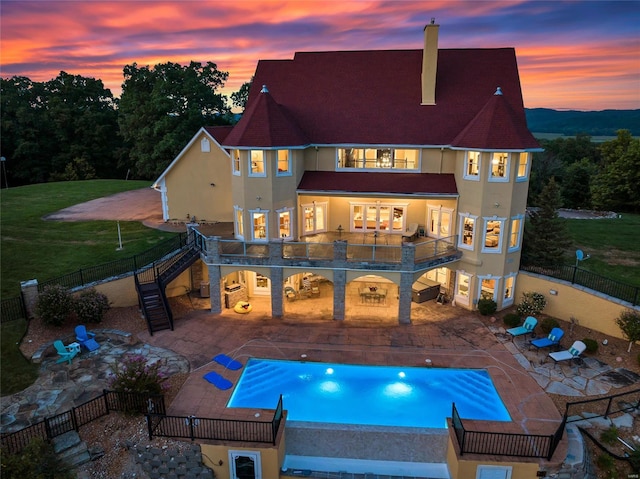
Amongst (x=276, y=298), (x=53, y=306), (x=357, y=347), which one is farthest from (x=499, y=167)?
(x=53, y=306)

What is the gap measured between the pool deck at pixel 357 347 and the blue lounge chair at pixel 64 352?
3.05 metres

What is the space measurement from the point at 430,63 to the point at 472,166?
23.8ft

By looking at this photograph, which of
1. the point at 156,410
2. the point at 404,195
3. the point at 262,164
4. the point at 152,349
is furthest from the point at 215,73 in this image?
the point at 156,410

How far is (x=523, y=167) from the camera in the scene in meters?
22.7

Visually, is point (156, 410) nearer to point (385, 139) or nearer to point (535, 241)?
point (385, 139)

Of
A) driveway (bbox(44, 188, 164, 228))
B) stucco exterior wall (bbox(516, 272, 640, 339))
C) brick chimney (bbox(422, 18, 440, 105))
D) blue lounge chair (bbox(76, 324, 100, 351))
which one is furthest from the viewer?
driveway (bbox(44, 188, 164, 228))

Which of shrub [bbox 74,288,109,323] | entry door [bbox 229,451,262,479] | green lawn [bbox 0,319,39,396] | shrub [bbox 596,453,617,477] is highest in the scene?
shrub [bbox 74,288,109,323]

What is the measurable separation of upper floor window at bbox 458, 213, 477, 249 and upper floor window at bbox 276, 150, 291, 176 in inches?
406

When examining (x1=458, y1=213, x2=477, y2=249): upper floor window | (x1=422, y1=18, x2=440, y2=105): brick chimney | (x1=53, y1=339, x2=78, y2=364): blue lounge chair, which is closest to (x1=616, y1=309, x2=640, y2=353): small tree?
(x1=458, y1=213, x2=477, y2=249): upper floor window

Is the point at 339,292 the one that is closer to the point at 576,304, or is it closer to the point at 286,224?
the point at 286,224

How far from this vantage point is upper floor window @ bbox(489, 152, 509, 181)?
877 inches

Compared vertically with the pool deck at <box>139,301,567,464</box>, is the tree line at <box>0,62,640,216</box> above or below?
above

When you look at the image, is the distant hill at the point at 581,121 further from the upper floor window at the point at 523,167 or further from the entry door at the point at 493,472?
the entry door at the point at 493,472

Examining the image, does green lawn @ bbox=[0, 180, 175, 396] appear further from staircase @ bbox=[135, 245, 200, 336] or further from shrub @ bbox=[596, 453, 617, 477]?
shrub @ bbox=[596, 453, 617, 477]
